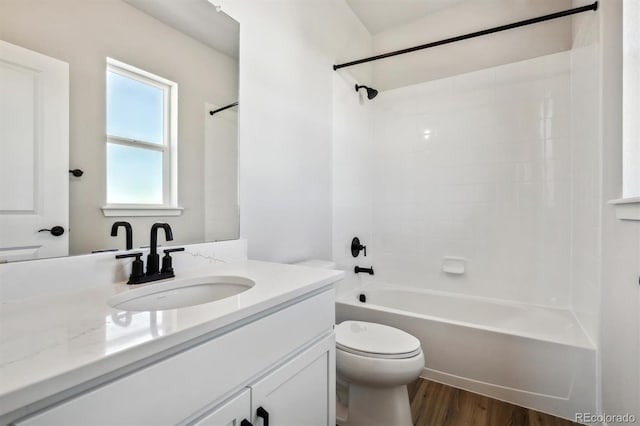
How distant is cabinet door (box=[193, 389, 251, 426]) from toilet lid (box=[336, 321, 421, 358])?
803mm

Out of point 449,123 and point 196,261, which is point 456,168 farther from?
point 196,261

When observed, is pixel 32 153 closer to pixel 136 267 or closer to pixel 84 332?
pixel 136 267

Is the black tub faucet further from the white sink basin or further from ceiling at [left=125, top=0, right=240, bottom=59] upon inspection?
ceiling at [left=125, top=0, right=240, bottom=59]

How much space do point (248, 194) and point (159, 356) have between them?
101 centimetres

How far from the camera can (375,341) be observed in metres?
1.47

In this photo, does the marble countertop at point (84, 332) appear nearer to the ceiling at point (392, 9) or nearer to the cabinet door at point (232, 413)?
the cabinet door at point (232, 413)

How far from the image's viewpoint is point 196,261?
1156 millimetres

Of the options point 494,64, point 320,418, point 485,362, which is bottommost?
point 485,362

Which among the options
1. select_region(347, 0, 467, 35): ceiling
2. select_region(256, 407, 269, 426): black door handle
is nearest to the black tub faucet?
select_region(256, 407, 269, 426): black door handle

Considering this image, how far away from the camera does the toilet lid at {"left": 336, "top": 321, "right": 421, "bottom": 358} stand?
4.43ft

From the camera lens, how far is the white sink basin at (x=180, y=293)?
0.83m

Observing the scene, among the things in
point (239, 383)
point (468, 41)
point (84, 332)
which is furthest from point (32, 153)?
point (468, 41)

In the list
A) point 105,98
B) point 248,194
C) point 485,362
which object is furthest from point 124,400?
point 485,362

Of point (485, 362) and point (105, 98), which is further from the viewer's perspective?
point (485, 362)
